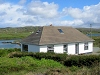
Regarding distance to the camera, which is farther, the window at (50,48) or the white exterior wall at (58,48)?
the white exterior wall at (58,48)

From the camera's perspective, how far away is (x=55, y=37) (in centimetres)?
3098

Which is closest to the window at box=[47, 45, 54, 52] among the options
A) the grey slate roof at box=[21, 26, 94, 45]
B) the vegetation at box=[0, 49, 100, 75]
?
the grey slate roof at box=[21, 26, 94, 45]

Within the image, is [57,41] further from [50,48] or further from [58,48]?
[50,48]

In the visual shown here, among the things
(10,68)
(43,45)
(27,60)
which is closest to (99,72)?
(10,68)

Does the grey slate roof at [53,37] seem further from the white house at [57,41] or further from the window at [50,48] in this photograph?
the window at [50,48]

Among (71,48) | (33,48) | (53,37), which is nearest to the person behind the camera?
(33,48)

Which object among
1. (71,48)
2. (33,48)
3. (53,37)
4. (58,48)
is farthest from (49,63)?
(71,48)

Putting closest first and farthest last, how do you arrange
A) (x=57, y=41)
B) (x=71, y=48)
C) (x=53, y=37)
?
1. (x=57, y=41)
2. (x=53, y=37)
3. (x=71, y=48)

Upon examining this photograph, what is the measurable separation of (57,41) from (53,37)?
1320 millimetres

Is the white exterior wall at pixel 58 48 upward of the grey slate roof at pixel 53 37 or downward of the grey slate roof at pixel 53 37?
downward

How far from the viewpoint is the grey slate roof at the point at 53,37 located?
29372mm

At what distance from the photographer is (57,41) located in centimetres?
2980

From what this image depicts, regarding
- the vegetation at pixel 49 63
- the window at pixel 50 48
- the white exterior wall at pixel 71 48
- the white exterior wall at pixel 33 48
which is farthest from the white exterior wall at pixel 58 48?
the vegetation at pixel 49 63

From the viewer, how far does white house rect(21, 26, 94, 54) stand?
28.9 m
